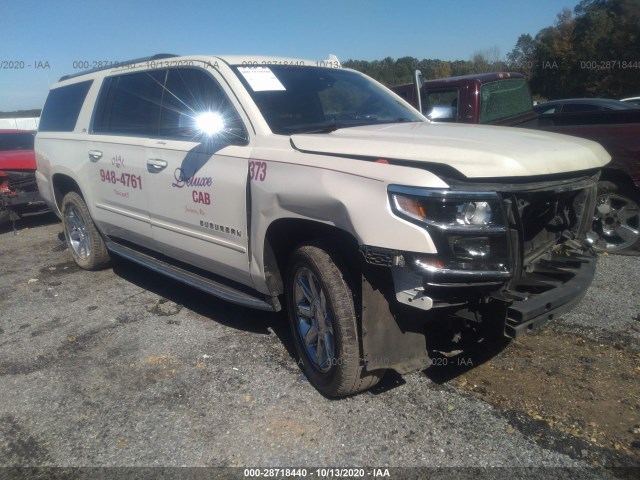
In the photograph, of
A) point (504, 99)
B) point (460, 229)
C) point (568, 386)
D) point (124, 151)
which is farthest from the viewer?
point (504, 99)

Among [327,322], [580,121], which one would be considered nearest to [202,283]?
[327,322]

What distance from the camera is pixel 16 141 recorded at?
8.98 m

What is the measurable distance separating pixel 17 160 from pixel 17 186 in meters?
0.41

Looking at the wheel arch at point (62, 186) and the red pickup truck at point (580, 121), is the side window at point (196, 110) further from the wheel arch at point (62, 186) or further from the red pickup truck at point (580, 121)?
the wheel arch at point (62, 186)

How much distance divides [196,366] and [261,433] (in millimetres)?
934

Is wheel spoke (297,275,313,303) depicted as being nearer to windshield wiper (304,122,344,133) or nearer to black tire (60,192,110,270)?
windshield wiper (304,122,344,133)

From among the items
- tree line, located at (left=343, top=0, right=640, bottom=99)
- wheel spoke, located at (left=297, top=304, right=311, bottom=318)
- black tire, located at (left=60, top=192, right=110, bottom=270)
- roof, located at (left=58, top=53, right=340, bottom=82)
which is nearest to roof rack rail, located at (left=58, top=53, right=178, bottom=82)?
roof, located at (left=58, top=53, right=340, bottom=82)

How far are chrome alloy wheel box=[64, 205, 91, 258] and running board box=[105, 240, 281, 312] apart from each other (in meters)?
0.76

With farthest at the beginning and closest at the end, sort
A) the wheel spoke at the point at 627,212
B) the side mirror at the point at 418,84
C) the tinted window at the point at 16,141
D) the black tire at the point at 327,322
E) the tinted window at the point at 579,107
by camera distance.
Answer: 1. the tinted window at the point at 579,107
2. the tinted window at the point at 16,141
3. the wheel spoke at the point at 627,212
4. the side mirror at the point at 418,84
5. the black tire at the point at 327,322

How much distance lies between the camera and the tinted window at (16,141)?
8781 millimetres

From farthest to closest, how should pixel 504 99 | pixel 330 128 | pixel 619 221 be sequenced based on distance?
1. pixel 504 99
2. pixel 619 221
3. pixel 330 128

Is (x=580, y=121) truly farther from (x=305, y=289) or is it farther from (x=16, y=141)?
(x=16, y=141)

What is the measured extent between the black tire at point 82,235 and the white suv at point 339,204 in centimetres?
85

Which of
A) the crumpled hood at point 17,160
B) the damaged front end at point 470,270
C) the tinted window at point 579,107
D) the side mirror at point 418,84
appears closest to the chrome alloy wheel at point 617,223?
the side mirror at point 418,84
